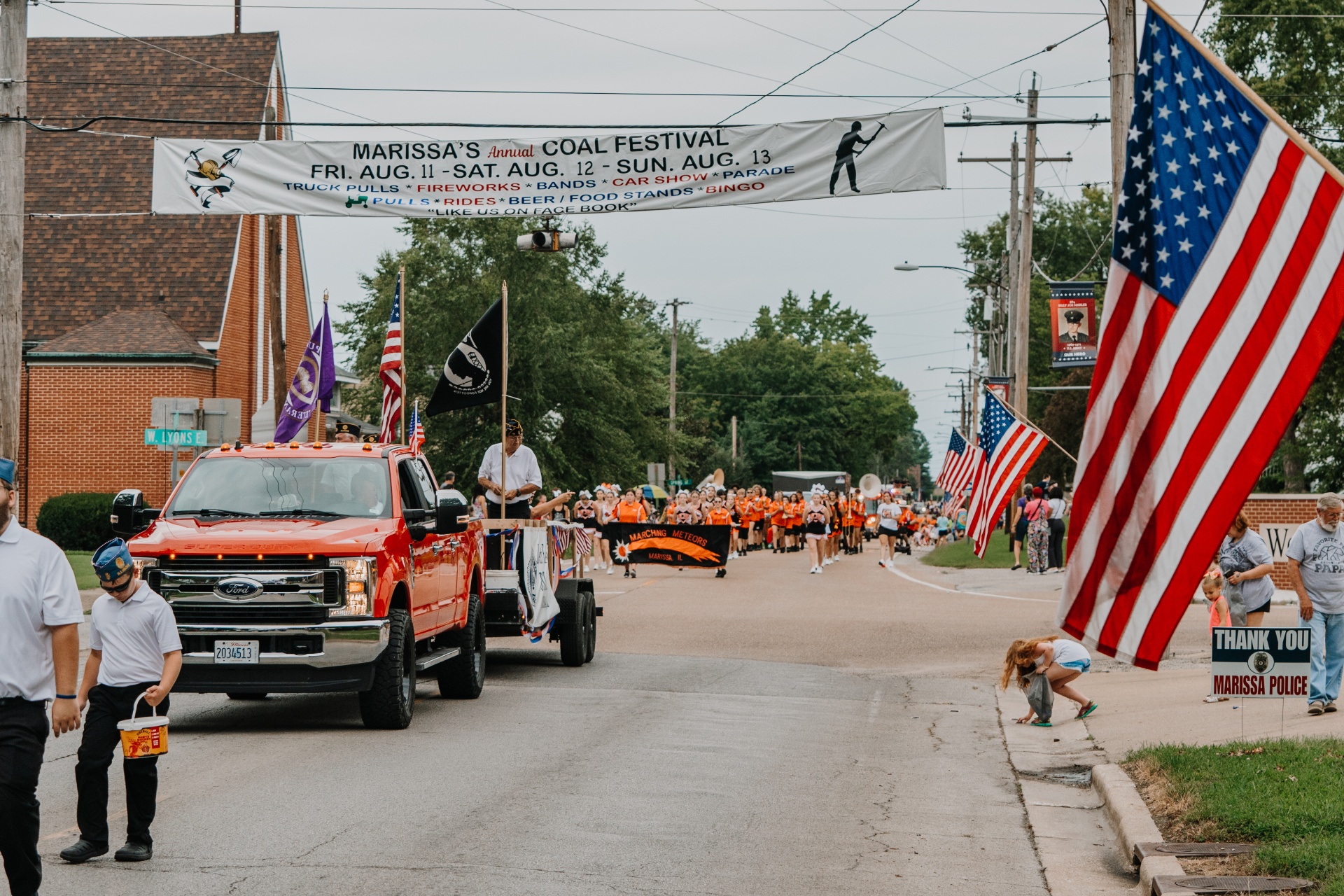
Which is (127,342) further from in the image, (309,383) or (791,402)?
(791,402)

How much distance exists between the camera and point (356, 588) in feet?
38.3

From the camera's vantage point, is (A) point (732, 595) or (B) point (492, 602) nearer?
(B) point (492, 602)

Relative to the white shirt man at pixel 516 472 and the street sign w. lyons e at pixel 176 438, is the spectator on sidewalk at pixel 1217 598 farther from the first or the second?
the street sign w. lyons e at pixel 176 438

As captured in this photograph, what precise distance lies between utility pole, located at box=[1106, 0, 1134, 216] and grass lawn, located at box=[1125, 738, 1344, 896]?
842 centimetres

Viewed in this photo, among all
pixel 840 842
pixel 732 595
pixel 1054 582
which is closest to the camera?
pixel 840 842

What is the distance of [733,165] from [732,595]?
11820 mm

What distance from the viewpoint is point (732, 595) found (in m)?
29.0

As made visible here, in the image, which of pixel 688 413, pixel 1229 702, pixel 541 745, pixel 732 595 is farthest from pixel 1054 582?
pixel 688 413

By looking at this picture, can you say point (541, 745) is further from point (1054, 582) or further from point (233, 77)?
point (233, 77)

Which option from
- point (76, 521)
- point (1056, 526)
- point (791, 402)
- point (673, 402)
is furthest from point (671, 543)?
point (791, 402)

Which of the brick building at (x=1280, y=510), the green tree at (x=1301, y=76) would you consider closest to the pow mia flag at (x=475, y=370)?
the brick building at (x=1280, y=510)

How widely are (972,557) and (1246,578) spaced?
30887 millimetres

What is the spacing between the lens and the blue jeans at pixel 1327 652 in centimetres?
1239

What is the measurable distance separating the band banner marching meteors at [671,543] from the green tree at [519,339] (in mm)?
15162
